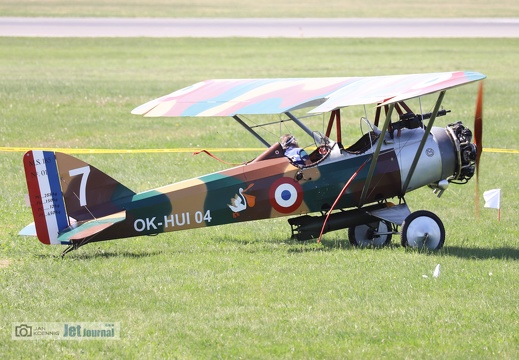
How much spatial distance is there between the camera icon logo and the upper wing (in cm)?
446

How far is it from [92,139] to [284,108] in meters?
11.3

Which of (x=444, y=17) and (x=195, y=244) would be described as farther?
(x=444, y=17)

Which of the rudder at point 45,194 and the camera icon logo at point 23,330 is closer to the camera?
the camera icon logo at point 23,330

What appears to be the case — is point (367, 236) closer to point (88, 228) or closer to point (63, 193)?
point (88, 228)

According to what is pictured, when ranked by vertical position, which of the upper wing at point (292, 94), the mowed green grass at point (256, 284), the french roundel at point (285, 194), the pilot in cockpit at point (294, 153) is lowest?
the mowed green grass at point (256, 284)

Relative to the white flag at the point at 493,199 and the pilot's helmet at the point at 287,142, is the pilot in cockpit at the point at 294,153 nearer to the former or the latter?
the pilot's helmet at the point at 287,142

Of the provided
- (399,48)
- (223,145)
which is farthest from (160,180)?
(399,48)

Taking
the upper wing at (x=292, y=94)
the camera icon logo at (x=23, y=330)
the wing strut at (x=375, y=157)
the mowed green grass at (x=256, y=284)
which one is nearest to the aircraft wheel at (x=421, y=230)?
the mowed green grass at (x=256, y=284)

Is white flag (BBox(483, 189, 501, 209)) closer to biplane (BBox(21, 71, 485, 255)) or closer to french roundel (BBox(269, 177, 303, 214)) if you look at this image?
biplane (BBox(21, 71, 485, 255))

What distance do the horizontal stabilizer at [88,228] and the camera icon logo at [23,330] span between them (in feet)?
8.30

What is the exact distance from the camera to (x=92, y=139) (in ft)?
72.8

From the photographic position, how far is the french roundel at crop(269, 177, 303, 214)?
39.4 feet

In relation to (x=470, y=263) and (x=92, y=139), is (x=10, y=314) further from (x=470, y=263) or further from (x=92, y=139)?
(x=92, y=139)

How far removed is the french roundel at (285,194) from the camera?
12.0m
